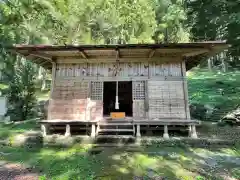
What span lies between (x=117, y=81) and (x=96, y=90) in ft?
3.80

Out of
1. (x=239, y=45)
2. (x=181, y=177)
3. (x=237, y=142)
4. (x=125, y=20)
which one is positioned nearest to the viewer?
(x=181, y=177)

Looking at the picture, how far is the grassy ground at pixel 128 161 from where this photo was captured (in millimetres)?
6930

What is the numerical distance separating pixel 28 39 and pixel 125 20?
Result: 34.9ft

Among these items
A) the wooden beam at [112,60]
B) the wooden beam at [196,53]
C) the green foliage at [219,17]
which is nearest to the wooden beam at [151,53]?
the wooden beam at [112,60]

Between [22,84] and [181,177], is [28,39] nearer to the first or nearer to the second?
[22,84]

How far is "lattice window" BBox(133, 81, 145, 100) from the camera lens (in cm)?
1144

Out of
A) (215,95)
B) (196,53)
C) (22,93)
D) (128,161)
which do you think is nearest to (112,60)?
(196,53)

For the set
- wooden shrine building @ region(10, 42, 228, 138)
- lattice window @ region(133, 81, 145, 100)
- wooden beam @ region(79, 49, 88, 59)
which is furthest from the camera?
lattice window @ region(133, 81, 145, 100)

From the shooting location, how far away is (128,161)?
8.09 meters

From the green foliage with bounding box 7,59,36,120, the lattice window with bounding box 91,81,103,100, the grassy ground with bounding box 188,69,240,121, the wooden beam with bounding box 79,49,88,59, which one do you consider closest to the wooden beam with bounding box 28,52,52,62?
the wooden beam with bounding box 79,49,88,59

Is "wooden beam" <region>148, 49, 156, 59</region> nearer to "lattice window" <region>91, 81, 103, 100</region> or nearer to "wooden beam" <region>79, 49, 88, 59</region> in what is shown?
"lattice window" <region>91, 81, 103, 100</region>

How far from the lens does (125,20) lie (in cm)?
2578

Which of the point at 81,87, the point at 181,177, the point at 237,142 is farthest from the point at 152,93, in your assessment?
the point at 181,177

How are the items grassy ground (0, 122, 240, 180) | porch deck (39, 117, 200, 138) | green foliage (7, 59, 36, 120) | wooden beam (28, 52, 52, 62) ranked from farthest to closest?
green foliage (7, 59, 36, 120) → wooden beam (28, 52, 52, 62) → porch deck (39, 117, 200, 138) → grassy ground (0, 122, 240, 180)
